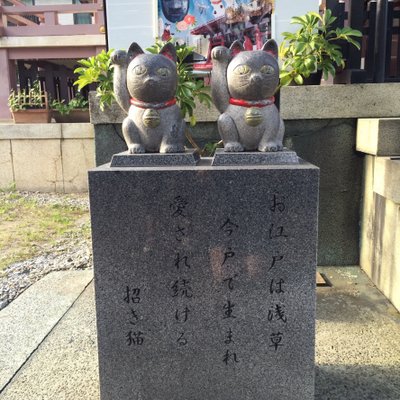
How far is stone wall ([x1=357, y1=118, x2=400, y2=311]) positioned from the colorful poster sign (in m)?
1.68

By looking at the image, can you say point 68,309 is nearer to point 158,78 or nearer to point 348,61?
point 158,78

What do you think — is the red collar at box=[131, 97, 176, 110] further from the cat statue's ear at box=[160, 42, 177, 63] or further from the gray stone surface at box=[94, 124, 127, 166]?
the gray stone surface at box=[94, 124, 127, 166]

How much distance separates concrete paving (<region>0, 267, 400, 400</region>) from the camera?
2.56 metres

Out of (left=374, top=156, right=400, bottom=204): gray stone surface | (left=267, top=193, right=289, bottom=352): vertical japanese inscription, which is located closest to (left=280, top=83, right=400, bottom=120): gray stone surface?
(left=374, top=156, right=400, bottom=204): gray stone surface

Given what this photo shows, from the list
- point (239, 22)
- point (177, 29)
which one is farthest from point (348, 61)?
point (177, 29)

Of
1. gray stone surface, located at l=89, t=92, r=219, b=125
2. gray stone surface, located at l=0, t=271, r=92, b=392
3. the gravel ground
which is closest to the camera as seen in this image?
gray stone surface, located at l=0, t=271, r=92, b=392

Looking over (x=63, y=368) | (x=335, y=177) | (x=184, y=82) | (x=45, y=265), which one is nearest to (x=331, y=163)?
(x=335, y=177)

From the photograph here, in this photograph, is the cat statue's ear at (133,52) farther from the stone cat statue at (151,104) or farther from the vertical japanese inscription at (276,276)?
the vertical japanese inscription at (276,276)

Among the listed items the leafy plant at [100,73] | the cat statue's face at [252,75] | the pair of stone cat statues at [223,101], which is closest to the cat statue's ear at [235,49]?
the pair of stone cat statues at [223,101]

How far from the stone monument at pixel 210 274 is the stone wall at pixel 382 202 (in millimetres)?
1619

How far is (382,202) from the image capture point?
156 inches

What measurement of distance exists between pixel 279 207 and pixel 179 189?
539mm

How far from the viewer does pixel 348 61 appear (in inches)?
173

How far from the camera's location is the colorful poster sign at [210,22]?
475 cm
